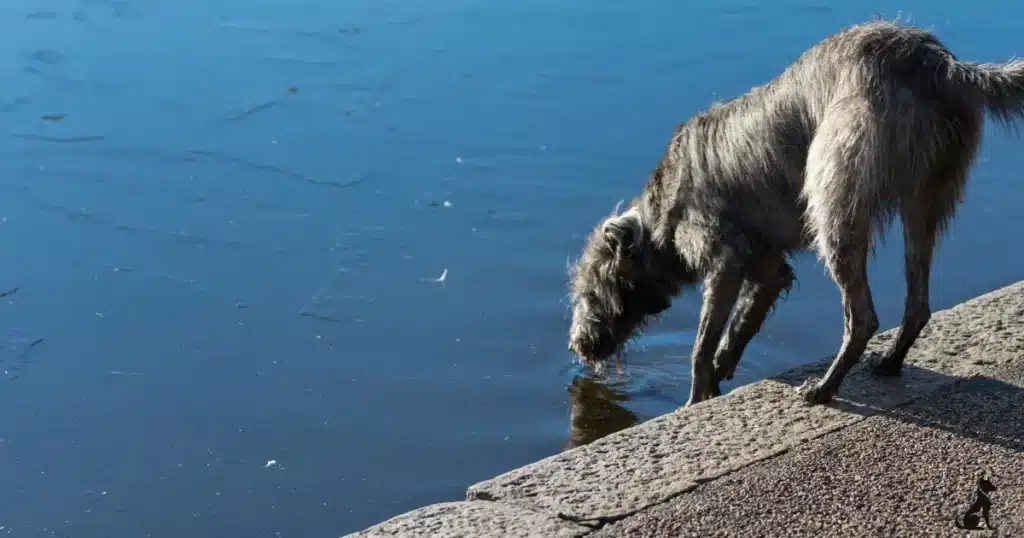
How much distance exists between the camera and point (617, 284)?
24.3 ft

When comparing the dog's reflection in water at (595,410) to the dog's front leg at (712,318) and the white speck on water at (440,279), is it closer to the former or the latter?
the dog's front leg at (712,318)

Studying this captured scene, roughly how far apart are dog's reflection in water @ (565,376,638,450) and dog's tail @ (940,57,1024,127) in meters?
2.68

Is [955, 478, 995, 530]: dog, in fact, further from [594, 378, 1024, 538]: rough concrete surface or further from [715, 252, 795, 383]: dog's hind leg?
[715, 252, 795, 383]: dog's hind leg

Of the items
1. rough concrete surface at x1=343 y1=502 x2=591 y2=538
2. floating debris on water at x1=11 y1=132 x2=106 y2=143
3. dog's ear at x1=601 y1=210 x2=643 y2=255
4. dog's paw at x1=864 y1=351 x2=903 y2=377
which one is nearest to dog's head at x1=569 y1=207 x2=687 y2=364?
dog's ear at x1=601 y1=210 x2=643 y2=255

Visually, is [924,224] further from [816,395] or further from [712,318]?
[712,318]

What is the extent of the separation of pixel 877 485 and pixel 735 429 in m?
0.77

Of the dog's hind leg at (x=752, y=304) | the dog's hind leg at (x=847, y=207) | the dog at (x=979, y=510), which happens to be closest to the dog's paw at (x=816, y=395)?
the dog's hind leg at (x=847, y=207)

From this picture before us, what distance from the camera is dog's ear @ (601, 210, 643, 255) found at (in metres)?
7.21

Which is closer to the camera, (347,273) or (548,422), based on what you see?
(548,422)

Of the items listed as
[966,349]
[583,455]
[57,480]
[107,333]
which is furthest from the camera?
[107,333]

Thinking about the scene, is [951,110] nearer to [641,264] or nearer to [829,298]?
[641,264]

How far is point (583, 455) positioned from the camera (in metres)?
5.35

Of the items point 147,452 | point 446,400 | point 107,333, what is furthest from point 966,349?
point 107,333

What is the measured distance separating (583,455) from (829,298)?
3841 millimetres
